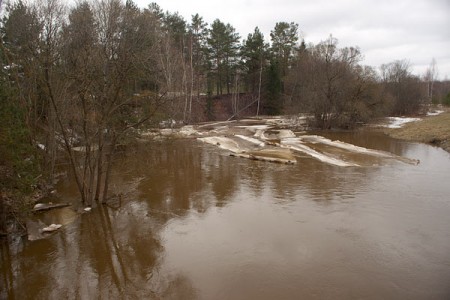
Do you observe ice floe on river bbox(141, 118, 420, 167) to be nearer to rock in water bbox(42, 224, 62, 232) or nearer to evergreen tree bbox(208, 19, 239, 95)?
rock in water bbox(42, 224, 62, 232)

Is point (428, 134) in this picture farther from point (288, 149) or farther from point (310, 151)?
point (288, 149)

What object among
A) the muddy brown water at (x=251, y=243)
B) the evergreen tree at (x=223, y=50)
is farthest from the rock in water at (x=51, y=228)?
the evergreen tree at (x=223, y=50)

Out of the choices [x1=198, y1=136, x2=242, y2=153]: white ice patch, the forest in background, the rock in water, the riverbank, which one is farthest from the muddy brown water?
the riverbank

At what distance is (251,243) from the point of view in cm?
1062

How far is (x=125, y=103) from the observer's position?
1342 cm

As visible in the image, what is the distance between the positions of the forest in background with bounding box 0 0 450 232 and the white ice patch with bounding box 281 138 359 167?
10485 millimetres

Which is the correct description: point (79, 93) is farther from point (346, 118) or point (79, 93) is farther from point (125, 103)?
point (346, 118)

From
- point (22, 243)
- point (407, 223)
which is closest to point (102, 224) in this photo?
point (22, 243)

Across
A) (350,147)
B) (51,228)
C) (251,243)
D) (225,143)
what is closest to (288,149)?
(350,147)

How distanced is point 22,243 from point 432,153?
26.9 metres

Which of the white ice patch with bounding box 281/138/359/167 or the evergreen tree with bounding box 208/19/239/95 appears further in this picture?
the evergreen tree with bounding box 208/19/239/95

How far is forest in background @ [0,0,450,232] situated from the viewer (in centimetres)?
1203

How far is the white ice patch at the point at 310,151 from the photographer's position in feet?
70.9

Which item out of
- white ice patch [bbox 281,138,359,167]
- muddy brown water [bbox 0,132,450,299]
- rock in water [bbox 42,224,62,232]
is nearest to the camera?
muddy brown water [bbox 0,132,450,299]
